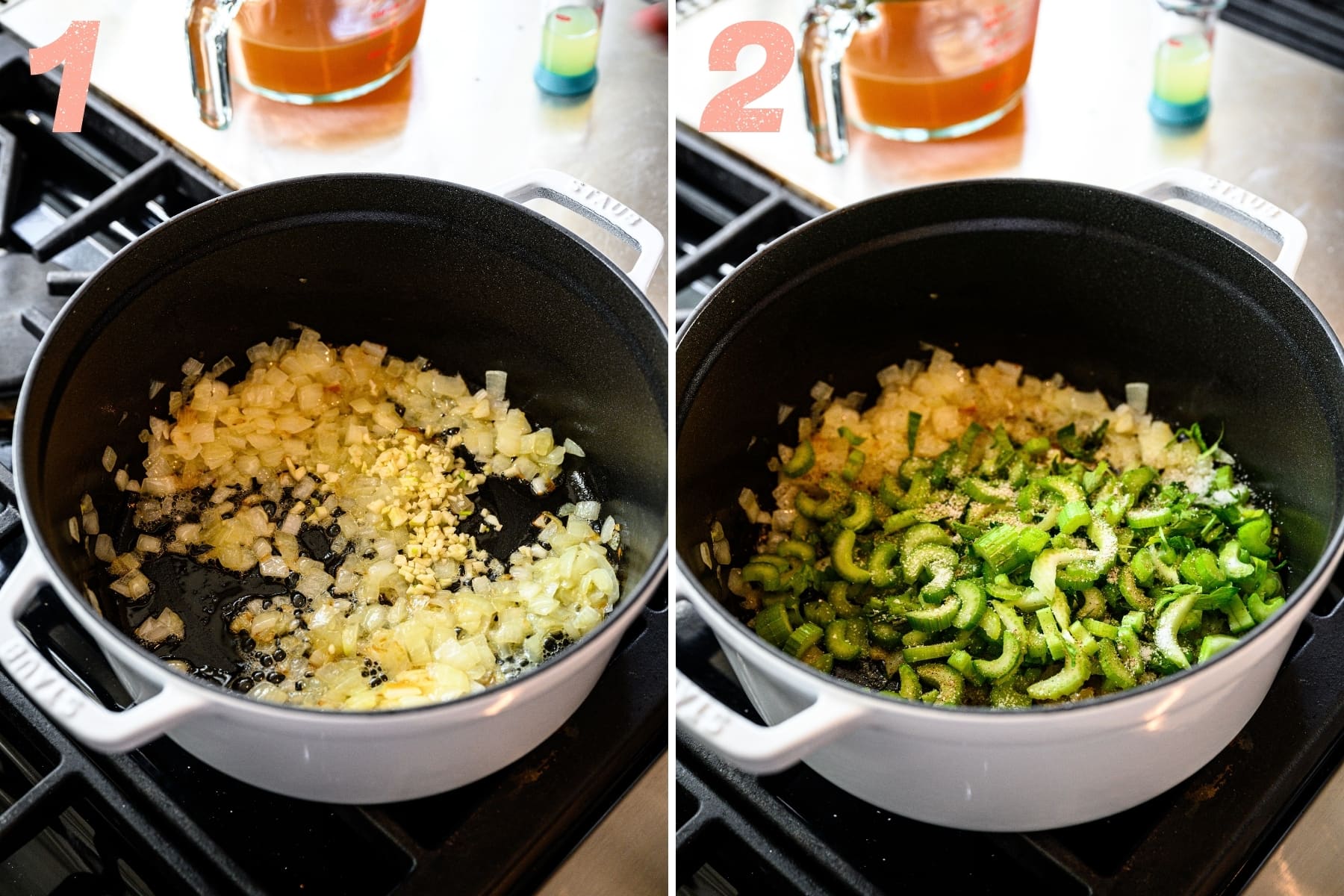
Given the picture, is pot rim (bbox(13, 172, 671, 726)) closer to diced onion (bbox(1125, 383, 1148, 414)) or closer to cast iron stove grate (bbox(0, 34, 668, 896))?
cast iron stove grate (bbox(0, 34, 668, 896))

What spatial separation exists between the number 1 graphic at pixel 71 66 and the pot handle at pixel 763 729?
0.59 m

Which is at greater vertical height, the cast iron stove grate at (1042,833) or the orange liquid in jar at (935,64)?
the orange liquid in jar at (935,64)

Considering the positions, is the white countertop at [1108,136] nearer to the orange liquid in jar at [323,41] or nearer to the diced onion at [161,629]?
the orange liquid in jar at [323,41]

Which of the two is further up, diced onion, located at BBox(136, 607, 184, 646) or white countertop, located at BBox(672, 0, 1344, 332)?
white countertop, located at BBox(672, 0, 1344, 332)

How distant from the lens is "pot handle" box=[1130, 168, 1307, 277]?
0.73 meters

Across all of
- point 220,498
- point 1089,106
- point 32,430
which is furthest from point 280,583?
point 1089,106

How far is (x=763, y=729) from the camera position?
0.53m

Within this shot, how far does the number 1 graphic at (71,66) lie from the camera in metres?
0.86

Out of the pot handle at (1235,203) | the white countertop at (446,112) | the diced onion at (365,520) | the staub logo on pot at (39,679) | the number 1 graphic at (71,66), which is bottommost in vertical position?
the diced onion at (365,520)

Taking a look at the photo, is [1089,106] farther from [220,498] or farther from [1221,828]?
[220,498]

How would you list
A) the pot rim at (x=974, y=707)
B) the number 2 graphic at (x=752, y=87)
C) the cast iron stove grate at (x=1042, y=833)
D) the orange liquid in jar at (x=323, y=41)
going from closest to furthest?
the pot rim at (x=974, y=707), the cast iron stove grate at (x=1042, y=833), the number 2 graphic at (x=752, y=87), the orange liquid in jar at (x=323, y=41)

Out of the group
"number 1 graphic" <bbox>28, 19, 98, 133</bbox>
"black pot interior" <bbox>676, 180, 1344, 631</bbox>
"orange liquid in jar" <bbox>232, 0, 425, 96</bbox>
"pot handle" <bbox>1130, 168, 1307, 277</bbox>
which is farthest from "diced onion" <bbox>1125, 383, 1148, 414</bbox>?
"number 1 graphic" <bbox>28, 19, 98, 133</bbox>

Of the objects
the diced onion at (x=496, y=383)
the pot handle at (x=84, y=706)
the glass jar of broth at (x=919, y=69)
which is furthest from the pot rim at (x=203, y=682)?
the glass jar of broth at (x=919, y=69)

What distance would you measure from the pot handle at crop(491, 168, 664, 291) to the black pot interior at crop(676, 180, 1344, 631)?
5 centimetres
